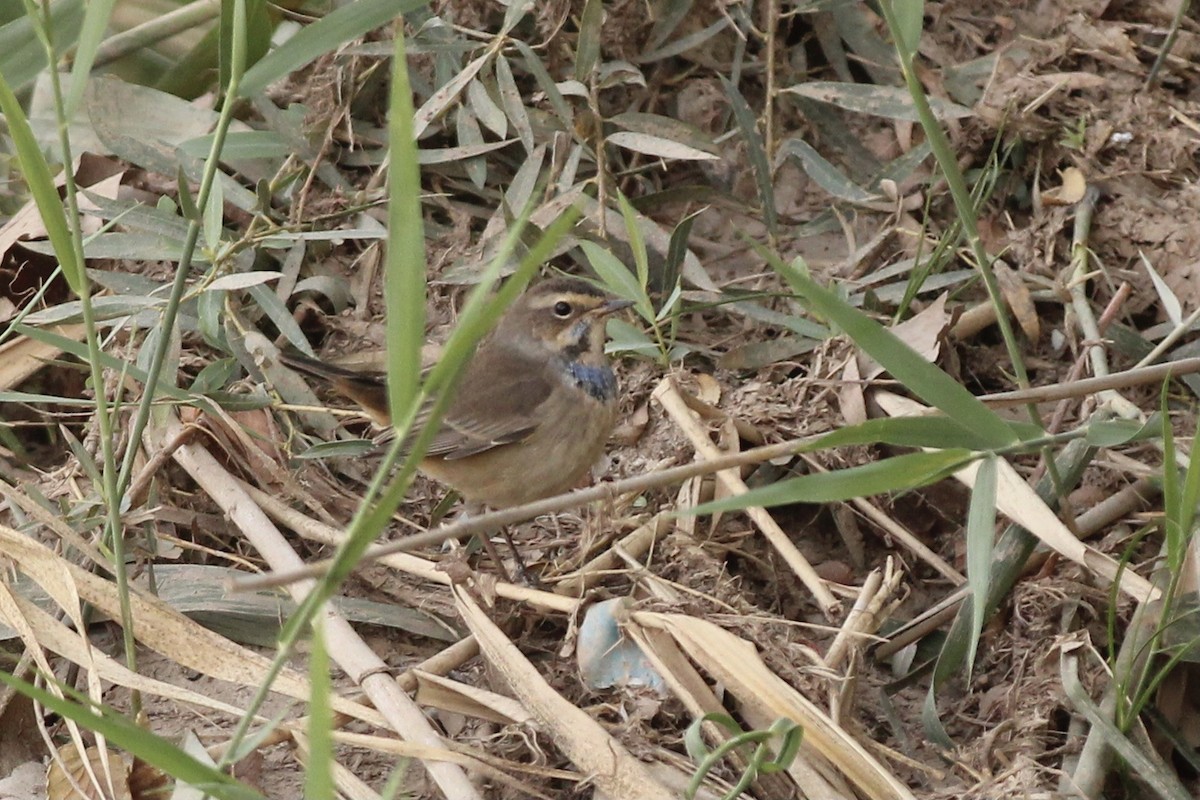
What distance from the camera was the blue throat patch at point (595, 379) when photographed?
459 centimetres

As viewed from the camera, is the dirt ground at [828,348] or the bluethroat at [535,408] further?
the bluethroat at [535,408]

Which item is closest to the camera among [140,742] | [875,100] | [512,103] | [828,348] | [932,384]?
[140,742]

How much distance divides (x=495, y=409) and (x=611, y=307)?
0.50 meters

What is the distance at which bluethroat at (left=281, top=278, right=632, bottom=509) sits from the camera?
4520 mm

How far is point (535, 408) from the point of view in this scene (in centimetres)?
465

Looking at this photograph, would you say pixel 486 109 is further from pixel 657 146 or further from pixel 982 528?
pixel 982 528


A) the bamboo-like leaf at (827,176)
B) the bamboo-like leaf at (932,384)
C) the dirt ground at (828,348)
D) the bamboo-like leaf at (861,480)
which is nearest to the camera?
the bamboo-like leaf at (861,480)

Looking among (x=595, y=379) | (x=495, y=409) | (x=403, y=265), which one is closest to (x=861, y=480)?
(x=403, y=265)

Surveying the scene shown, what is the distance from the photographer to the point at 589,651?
3.64 m

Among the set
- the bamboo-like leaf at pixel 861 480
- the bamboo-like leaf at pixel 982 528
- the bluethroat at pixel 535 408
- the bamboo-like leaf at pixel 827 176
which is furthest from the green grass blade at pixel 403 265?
the bamboo-like leaf at pixel 827 176

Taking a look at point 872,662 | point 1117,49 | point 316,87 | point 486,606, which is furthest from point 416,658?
point 1117,49

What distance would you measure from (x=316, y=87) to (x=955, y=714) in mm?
3041

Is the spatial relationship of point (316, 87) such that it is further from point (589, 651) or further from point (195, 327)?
point (589, 651)

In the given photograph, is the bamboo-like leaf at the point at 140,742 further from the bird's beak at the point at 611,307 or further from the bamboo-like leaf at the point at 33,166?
the bird's beak at the point at 611,307
